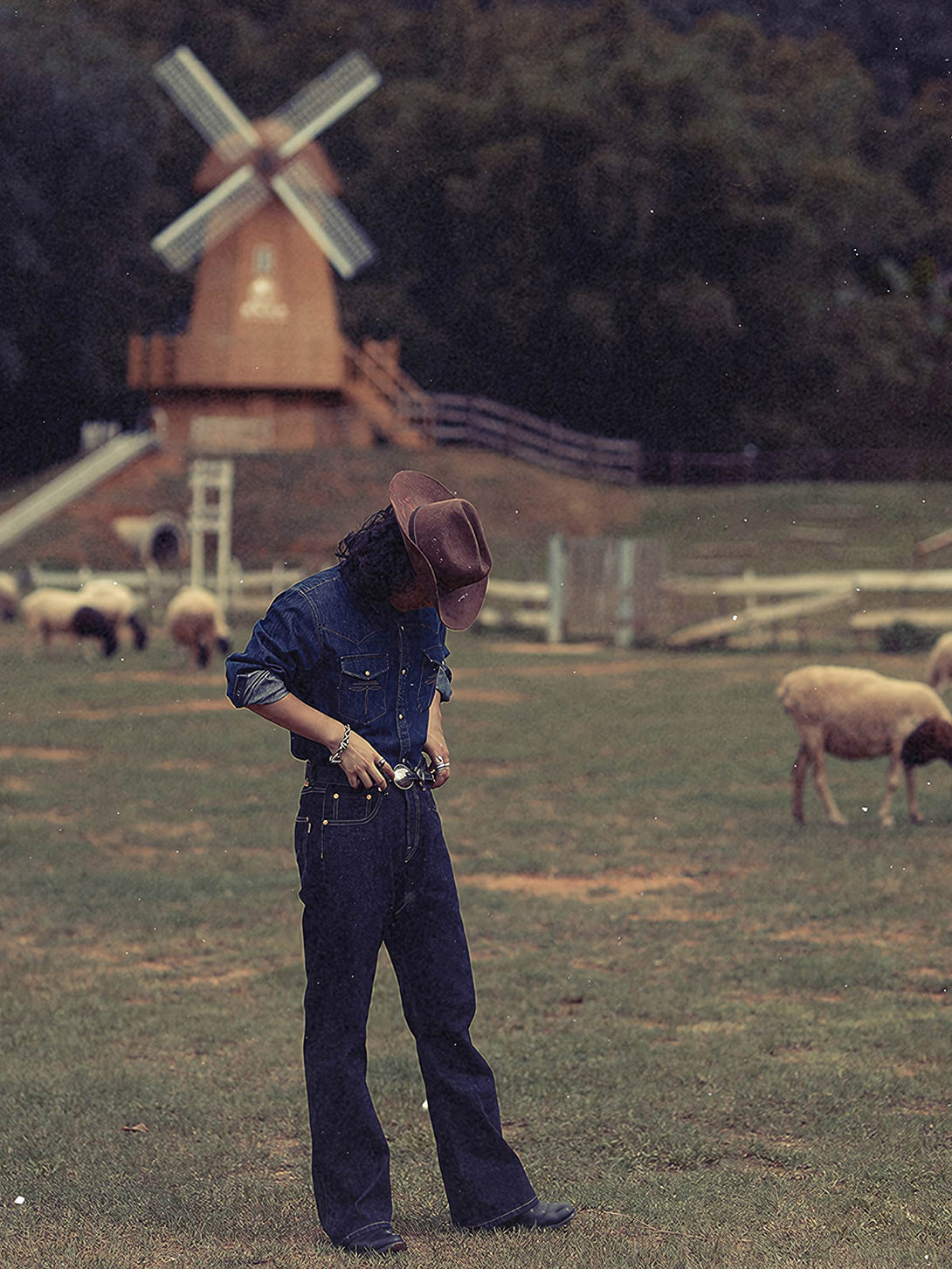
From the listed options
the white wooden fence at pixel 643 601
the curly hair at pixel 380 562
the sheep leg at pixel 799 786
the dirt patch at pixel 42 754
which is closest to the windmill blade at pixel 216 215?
the white wooden fence at pixel 643 601

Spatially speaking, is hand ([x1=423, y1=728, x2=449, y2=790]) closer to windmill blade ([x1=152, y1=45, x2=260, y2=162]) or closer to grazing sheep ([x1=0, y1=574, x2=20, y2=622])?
grazing sheep ([x1=0, y1=574, x2=20, y2=622])

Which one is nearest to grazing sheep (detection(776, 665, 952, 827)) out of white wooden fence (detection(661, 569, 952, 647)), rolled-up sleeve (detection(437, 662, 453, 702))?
rolled-up sleeve (detection(437, 662, 453, 702))

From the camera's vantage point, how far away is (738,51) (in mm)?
65375

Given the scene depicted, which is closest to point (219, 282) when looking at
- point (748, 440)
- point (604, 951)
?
point (748, 440)

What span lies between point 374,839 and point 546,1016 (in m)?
A: 3.26

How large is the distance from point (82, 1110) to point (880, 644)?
71.0 feet

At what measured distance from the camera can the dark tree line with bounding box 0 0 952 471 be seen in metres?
48.9

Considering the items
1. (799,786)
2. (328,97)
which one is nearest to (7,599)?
(328,97)

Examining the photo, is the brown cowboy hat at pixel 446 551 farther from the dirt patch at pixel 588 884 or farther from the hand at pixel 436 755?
the dirt patch at pixel 588 884

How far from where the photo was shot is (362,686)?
495 centimetres

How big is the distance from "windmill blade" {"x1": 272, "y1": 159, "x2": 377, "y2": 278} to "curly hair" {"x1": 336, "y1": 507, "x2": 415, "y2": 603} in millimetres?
41043

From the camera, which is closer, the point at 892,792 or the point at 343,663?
the point at 343,663

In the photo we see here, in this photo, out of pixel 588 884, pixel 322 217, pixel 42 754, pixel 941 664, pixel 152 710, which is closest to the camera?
pixel 588 884

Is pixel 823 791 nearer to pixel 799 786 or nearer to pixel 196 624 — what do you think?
pixel 799 786
